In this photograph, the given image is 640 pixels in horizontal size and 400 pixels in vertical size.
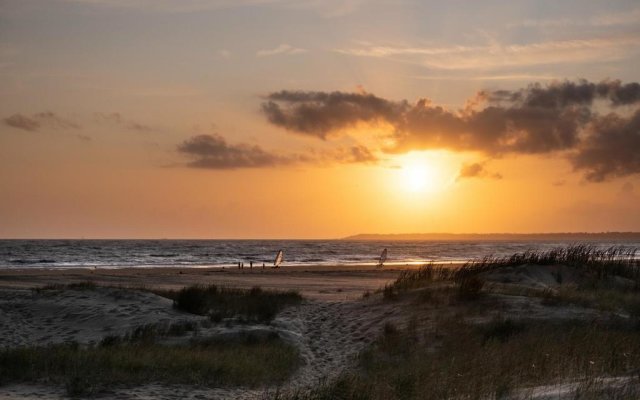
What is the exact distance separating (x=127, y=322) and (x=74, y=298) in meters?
3.37

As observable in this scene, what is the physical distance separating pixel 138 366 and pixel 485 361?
22.0ft

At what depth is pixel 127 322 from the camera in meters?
17.9

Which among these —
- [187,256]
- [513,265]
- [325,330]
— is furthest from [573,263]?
[187,256]

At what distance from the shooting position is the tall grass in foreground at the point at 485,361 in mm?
10453

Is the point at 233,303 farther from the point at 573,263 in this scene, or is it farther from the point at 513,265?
the point at 573,263

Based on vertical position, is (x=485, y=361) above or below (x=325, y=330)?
above

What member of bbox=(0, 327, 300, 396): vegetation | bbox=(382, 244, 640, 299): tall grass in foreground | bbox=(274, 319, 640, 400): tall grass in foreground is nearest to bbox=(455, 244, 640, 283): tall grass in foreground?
bbox=(382, 244, 640, 299): tall grass in foreground

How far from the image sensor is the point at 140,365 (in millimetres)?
13094

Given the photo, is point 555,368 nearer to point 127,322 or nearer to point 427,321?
point 427,321

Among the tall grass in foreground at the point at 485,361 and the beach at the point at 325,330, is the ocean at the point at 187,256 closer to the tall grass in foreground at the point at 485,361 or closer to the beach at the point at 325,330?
the beach at the point at 325,330

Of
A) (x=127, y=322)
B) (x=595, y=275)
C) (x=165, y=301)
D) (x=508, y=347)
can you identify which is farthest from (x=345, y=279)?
(x=508, y=347)

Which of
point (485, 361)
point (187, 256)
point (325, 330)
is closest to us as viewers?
point (485, 361)

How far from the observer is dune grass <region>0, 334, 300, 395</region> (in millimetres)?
12305

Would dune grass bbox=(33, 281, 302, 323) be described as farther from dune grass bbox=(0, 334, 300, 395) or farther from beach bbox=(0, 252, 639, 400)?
dune grass bbox=(0, 334, 300, 395)
